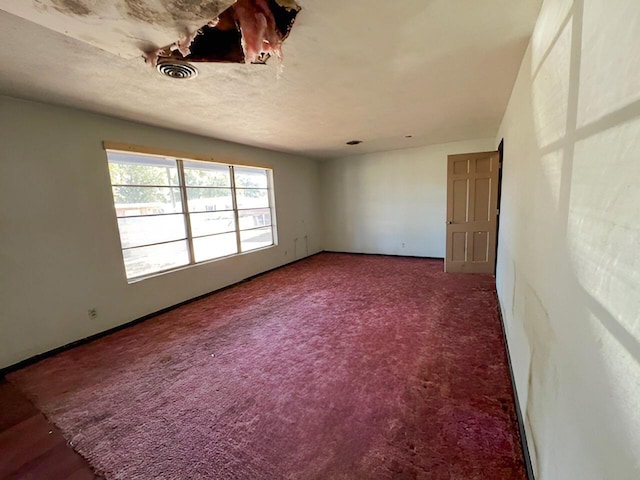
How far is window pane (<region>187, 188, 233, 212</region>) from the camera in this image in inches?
163

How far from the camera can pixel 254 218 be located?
5332 millimetres

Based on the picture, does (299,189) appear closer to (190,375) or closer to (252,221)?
(252,221)

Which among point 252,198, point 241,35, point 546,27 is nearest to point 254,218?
point 252,198

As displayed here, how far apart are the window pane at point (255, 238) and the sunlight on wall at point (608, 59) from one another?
187 inches

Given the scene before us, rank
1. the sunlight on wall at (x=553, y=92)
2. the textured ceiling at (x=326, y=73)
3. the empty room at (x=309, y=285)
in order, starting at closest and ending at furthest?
the empty room at (x=309, y=285), the sunlight on wall at (x=553, y=92), the textured ceiling at (x=326, y=73)

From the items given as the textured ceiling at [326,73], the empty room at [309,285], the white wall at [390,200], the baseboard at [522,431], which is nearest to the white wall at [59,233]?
the empty room at [309,285]

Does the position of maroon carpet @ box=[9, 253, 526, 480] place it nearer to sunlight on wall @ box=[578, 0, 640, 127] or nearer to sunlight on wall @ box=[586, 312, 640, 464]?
sunlight on wall @ box=[586, 312, 640, 464]

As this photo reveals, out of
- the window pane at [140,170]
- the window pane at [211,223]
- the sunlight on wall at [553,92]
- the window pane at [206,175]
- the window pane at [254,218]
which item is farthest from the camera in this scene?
the window pane at [254,218]

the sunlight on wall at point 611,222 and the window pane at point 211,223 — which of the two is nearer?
the sunlight on wall at point 611,222

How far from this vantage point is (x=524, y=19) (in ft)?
5.49

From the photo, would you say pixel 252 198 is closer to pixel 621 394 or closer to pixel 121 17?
pixel 121 17

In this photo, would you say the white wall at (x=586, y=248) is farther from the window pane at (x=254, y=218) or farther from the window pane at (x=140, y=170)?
the window pane at (x=254, y=218)

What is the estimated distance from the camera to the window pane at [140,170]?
129 inches

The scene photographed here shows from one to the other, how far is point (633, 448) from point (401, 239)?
595 cm
